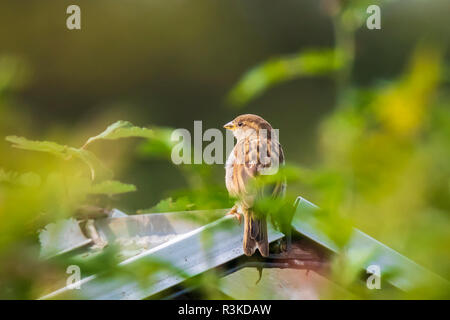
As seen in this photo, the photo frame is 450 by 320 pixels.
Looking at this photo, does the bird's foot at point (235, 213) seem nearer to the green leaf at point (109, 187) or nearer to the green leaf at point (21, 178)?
the green leaf at point (109, 187)

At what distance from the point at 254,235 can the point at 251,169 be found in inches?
12.8

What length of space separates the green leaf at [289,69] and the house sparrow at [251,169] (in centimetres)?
10

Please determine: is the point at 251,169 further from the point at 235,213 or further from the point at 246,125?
the point at 246,125

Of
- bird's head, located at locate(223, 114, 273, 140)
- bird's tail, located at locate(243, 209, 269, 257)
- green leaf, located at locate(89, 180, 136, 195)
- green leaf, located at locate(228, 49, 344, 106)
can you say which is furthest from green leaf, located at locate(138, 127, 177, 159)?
bird's head, located at locate(223, 114, 273, 140)

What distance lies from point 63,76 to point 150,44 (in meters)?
0.99

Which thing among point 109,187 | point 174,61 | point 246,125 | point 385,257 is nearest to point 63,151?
point 109,187

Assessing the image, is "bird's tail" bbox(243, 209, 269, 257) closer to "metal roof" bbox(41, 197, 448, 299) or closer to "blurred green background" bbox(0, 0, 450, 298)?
"metal roof" bbox(41, 197, 448, 299)

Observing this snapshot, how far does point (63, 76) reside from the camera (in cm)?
629

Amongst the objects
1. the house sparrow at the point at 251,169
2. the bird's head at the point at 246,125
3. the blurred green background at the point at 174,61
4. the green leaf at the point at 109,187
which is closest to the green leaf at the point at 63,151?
the green leaf at the point at 109,187

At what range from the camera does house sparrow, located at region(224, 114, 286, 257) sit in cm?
95
